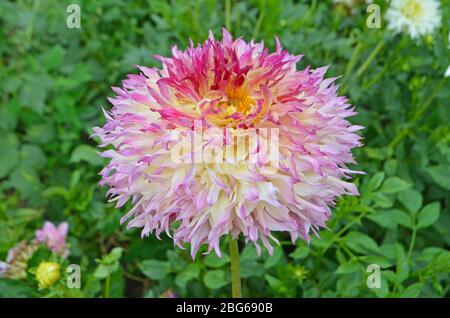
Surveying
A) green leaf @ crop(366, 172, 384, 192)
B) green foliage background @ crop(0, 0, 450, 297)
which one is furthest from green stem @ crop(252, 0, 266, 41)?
green leaf @ crop(366, 172, 384, 192)

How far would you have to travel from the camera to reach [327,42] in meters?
1.90

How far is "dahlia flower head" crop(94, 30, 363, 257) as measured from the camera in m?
0.94

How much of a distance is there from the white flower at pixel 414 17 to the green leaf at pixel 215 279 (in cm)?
101

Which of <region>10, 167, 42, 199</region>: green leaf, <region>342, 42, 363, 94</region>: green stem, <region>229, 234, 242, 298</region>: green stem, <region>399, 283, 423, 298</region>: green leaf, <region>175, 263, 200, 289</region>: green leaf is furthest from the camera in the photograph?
<region>10, 167, 42, 199</region>: green leaf

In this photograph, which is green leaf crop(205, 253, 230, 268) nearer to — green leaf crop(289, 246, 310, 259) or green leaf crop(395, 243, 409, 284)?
green leaf crop(289, 246, 310, 259)

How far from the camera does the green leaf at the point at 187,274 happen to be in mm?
1456

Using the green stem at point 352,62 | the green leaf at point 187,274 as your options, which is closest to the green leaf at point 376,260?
the green leaf at point 187,274

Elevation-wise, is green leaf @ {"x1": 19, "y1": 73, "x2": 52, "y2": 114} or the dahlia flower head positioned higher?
green leaf @ {"x1": 19, "y1": 73, "x2": 52, "y2": 114}

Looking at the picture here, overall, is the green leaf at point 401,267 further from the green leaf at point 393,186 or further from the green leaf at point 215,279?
the green leaf at point 215,279

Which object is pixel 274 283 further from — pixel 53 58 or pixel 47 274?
pixel 53 58

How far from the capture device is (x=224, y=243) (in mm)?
1578

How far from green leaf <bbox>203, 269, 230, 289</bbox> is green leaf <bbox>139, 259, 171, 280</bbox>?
Answer: 4.5 inches
